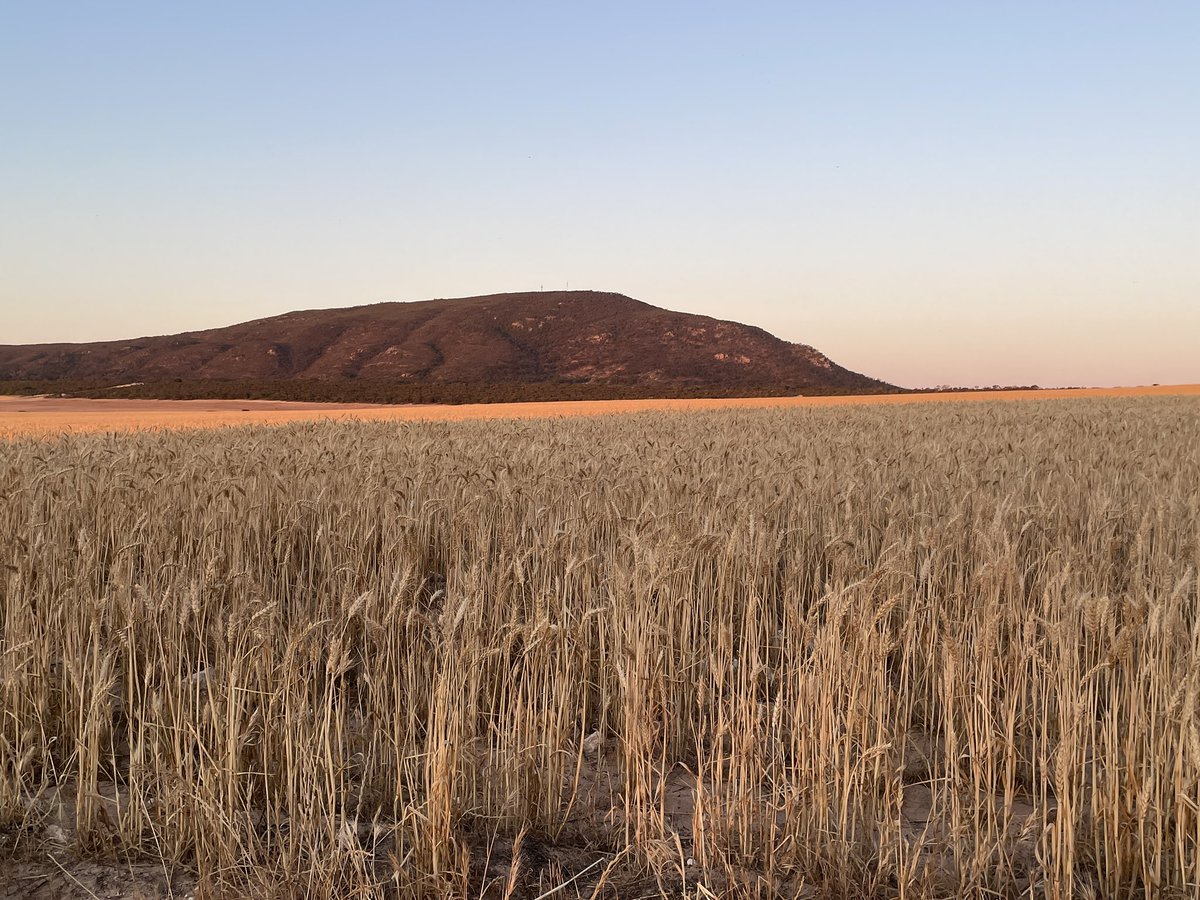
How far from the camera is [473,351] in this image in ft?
333

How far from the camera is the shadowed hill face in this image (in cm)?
9469

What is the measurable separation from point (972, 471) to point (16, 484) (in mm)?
6592

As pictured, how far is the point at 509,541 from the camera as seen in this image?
14.2 feet

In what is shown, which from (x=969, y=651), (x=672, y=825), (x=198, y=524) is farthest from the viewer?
(x=198, y=524)

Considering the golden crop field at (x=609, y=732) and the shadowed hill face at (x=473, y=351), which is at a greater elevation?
the shadowed hill face at (x=473, y=351)

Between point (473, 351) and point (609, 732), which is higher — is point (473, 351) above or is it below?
above

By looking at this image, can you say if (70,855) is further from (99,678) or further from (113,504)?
(113,504)

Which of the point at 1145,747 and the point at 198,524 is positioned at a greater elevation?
the point at 198,524

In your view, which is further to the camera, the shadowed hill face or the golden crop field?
the shadowed hill face

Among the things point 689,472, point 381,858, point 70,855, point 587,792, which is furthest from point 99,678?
point 689,472

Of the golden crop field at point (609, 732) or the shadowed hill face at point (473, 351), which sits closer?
the golden crop field at point (609, 732)

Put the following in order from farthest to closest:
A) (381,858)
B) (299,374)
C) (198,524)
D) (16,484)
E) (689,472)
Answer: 1. (299,374)
2. (689,472)
3. (16,484)
4. (198,524)
5. (381,858)

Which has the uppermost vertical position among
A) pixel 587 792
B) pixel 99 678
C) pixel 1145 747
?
pixel 99 678

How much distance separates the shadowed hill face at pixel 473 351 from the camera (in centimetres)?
9469
